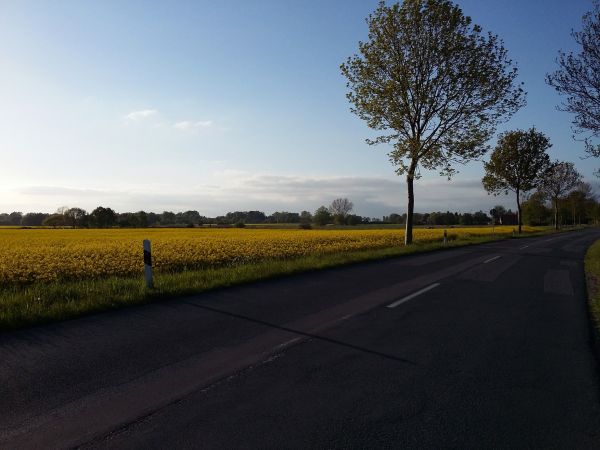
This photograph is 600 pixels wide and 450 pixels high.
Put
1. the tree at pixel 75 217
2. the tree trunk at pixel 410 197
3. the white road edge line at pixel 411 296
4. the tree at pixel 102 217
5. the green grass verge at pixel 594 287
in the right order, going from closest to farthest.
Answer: the green grass verge at pixel 594 287, the white road edge line at pixel 411 296, the tree trunk at pixel 410 197, the tree at pixel 102 217, the tree at pixel 75 217

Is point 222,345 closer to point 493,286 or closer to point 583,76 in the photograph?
point 493,286

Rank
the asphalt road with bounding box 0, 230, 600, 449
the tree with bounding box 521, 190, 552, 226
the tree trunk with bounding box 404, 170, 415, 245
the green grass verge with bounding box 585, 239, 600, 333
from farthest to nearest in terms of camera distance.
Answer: the tree with bounding box 521, 190, 552, 226 < the tree trunk with bounding box 404, 170, 415, 245 < the green grass verge with bounding box 585, 239, 600, 333 < the asphalt road with bounding box 0, 230, 600, 449

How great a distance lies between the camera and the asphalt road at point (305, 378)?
3219 mm

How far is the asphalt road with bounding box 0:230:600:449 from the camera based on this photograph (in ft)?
10.6

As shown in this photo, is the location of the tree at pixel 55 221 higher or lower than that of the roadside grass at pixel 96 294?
higher

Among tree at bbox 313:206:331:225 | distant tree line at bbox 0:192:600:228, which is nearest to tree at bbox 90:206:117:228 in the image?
distant tree line at bbox 0:192:600:228

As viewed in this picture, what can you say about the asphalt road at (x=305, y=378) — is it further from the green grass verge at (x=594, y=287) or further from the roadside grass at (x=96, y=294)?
the roadside grass at (x=96, y=294)

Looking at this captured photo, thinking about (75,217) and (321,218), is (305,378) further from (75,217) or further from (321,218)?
(321,218)

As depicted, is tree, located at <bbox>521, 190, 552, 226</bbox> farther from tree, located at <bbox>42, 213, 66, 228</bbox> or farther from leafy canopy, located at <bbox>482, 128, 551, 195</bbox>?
tree, located at <bbox>42, 213, 66, 228</bbox>

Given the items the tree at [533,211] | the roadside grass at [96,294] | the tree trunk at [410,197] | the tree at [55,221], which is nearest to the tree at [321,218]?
the tree at [533,211]

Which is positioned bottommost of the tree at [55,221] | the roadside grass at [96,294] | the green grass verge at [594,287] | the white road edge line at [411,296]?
the green grass verge at [594,287]

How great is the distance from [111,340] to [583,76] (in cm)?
1636

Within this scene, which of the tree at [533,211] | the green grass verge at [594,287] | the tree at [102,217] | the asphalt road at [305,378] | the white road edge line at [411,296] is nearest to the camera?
the asphalt road at [305,378]

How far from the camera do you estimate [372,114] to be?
24.2m
